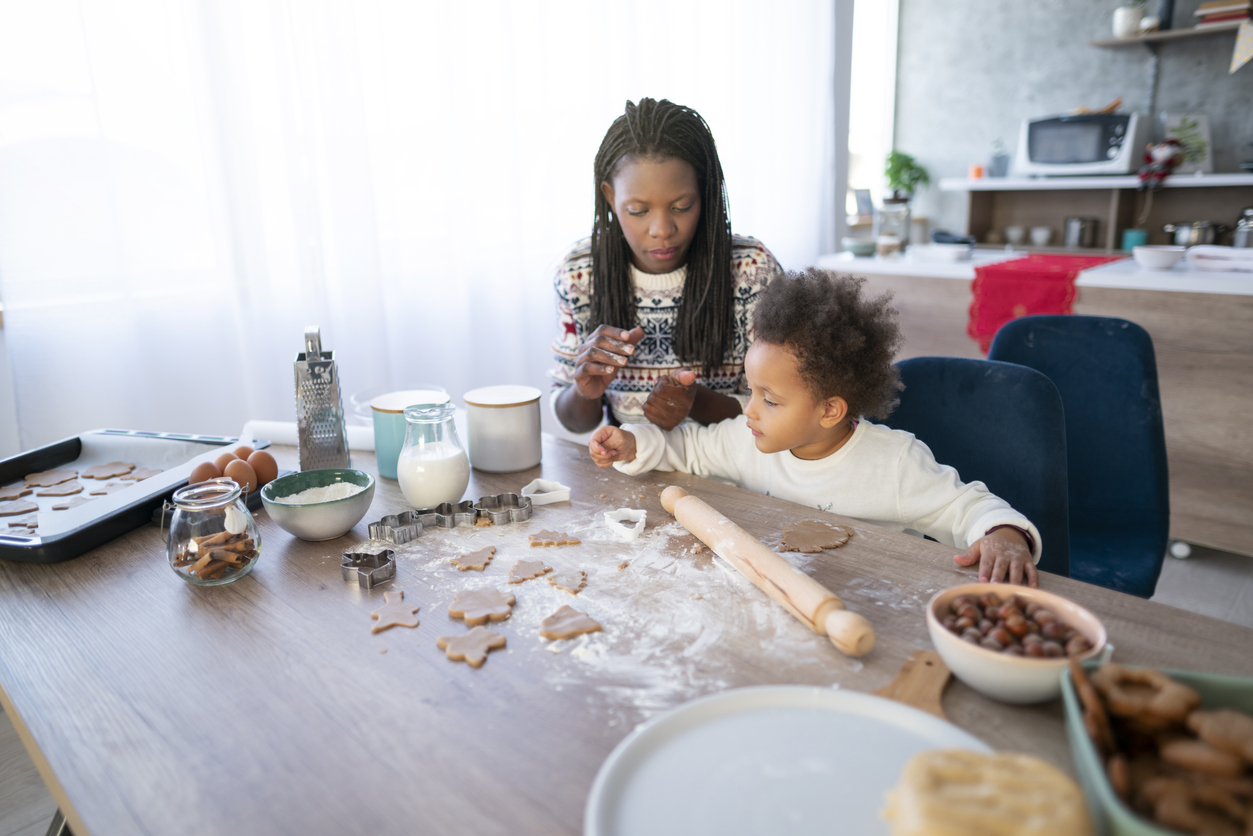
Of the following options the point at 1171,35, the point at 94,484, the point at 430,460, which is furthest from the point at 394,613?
the point at 1171,35

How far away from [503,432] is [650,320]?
516 millimetres

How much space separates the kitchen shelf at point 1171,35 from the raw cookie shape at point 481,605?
14.2ft

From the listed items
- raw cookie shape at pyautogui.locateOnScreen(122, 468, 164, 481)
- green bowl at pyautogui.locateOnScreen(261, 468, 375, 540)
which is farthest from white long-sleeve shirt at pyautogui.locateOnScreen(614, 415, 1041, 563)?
raw cookie shape at pyautogui.locateOnScreen(122, 468, 164, 481)

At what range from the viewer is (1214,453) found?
258 cm

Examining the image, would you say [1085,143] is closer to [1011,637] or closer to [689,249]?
[689,249]

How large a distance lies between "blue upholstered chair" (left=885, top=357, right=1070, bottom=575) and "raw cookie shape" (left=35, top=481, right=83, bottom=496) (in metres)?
1.41

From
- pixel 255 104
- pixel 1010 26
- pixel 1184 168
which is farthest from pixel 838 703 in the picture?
pixel 1010 26

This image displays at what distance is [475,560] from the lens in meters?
1.00

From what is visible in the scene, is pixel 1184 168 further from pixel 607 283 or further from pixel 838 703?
pixel 838 703

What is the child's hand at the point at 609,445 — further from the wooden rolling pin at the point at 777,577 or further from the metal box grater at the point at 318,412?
the metal box grater at the point at 318,412

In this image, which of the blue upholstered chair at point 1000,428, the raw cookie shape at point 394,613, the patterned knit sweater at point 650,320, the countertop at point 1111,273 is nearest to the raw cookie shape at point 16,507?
the raw cookie shape at point 394,613

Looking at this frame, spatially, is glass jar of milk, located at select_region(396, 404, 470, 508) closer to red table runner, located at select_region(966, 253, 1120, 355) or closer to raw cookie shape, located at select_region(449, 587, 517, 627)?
raw cookie shape, located at select_region(449, 587, 517, 627)

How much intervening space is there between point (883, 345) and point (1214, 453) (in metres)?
2.07

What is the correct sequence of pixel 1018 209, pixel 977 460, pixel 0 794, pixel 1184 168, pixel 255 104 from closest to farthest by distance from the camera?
pixel 977 460
pixel 0 794
pixel 255 104
pixel 1184 168
pixel 1018 209
